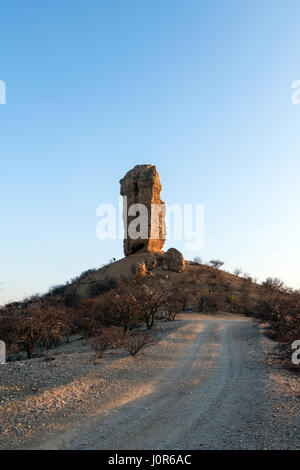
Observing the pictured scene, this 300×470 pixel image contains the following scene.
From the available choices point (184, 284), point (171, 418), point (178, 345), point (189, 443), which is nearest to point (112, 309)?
point (178, 345)

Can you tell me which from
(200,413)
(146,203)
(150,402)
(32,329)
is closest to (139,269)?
(146,203)

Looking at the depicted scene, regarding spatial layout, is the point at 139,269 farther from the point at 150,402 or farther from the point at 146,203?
the point at 150,402

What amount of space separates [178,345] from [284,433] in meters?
10.2

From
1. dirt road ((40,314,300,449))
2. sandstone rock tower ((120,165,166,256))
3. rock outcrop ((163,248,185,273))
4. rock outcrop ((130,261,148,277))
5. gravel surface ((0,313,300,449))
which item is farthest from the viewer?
sandstone rock tower ((120,165,166,256))

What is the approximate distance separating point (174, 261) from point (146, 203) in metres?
9.08

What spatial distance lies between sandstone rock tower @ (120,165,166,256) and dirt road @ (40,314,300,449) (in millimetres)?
31760

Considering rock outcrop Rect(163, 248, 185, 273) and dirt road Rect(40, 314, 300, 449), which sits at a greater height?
rock outcrop Rect(163, 248, 185, 273)

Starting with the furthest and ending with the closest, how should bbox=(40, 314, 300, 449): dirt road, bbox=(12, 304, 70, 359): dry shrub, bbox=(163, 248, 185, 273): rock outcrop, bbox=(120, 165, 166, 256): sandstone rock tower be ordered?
1. bbox=(120, 165, 166, 256): sandstone rock tower
2. bbox=(163, 248, 185, 273): rock outcrop
3. bbox=(12, 304, 70, 359): dry shrub
4. bbox=(40, 314, 300, 449): dirt road

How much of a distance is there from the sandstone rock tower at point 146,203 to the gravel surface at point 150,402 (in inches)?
1206

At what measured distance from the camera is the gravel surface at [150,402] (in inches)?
214

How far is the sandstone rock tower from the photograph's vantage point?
43438mm

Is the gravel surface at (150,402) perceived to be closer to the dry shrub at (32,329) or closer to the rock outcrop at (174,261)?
the dry shrub at (32,329)

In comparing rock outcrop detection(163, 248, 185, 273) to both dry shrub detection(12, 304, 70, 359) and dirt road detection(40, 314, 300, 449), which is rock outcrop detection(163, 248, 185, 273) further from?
dirt road detection(40, 314, 300, 449)

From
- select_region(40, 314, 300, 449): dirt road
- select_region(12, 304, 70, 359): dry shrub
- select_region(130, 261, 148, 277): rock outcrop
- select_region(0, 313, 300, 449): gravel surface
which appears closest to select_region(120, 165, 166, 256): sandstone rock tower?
select_region(130, 261, 148, 277): rock outcrop
